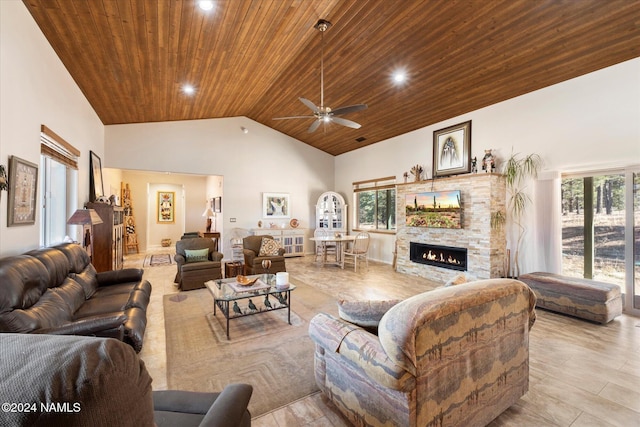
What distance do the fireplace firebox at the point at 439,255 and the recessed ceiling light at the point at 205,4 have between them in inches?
211

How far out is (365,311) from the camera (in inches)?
73.8

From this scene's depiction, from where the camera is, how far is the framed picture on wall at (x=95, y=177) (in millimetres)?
5125

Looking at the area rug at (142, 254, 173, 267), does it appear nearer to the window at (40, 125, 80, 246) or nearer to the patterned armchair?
the window at (40, 125, 80, 246)

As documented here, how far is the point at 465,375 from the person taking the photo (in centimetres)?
160

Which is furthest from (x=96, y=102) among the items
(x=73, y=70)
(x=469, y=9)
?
(x=469, y=9)

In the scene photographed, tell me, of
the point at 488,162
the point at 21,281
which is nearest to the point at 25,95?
the point at 21,281

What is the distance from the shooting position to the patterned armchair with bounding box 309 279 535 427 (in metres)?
1.40

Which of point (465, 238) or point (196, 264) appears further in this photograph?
point (465, 238)

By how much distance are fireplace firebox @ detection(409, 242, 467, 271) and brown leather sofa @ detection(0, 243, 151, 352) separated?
5.08 metres

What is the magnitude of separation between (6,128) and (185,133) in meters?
4.79

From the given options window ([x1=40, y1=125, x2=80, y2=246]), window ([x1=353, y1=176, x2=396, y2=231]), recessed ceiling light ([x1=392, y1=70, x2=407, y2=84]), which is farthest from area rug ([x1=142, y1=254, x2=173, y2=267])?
recessed ceiling light ([x1=392, y1=70, x2=407, y2=84])

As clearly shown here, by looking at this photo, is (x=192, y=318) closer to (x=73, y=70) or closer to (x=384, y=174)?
(x=73, y=70)

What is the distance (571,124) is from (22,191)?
271 inches

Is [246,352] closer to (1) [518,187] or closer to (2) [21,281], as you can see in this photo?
(2) [21,281]
